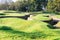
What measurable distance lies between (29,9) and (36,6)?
6.15ft

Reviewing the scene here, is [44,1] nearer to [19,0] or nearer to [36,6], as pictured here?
[36,6]

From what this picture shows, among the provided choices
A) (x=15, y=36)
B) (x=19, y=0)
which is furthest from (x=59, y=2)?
(x=15, y=36)

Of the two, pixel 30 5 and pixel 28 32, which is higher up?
pixel 28 32

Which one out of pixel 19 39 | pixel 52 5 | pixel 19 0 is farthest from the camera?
pixel 19 0

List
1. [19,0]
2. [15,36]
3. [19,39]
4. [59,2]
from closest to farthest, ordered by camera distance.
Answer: [19,39] < [15,36] < [59,2] < [19,0]

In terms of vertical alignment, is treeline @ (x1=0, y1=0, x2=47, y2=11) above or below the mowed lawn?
below

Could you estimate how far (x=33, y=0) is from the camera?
152ft

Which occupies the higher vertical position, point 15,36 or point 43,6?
point 15,36

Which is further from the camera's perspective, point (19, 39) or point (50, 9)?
point (50, 9)

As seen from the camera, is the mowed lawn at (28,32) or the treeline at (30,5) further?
the treeline at (30,5)

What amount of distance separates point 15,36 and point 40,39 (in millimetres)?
961

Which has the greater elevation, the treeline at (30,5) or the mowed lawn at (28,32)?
the mowed lawn at (28,32)

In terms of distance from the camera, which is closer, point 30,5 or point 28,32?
point 28,32

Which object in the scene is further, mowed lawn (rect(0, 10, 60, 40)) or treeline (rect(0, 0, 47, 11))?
treeline (rect(0, 0, 47, 11))
